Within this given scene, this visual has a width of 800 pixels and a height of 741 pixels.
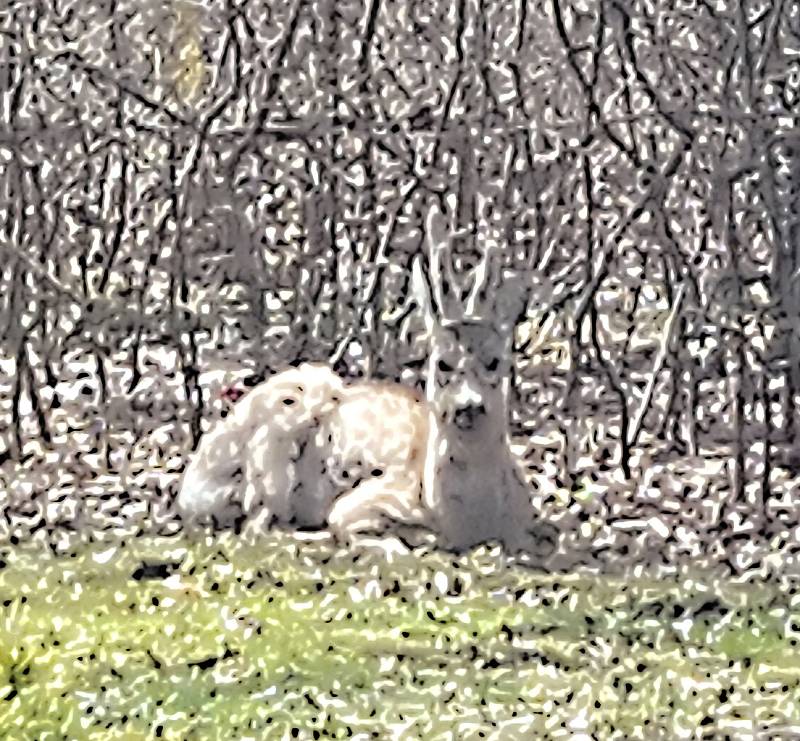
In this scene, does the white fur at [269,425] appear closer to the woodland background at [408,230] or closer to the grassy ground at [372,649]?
the woodland background at [408,230]

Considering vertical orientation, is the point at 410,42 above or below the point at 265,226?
above

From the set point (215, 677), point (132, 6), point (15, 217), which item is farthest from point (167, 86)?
point (215, 677)

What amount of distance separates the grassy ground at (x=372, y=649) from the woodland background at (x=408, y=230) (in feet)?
0.76

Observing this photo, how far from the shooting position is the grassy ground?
3.83 metres

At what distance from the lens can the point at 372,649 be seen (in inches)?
164

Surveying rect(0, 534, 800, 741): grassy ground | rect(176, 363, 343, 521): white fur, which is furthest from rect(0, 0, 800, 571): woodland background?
rect(0, 534, 800, 741): grassy ground

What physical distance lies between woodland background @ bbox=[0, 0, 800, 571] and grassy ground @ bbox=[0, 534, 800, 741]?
0.23 m

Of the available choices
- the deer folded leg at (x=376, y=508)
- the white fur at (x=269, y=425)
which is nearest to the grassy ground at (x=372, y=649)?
the deer folded leg at (x=376, y=508)

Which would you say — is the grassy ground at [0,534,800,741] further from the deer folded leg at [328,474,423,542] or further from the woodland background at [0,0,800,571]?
the woodland background at [0,0,800,571]

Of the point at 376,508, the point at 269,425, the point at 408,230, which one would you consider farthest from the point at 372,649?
the point at 408,230

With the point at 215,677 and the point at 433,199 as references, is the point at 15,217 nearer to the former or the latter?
the point at 433,199

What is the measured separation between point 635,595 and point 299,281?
1326 mm

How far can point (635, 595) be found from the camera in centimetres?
445

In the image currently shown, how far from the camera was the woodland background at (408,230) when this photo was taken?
475cm
